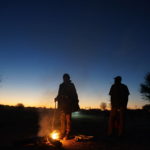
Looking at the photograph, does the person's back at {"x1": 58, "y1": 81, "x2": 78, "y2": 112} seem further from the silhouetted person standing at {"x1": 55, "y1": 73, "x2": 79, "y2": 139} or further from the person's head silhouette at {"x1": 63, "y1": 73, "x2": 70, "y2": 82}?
the person's head silhouette at {"x1": 63, "y1": 73, "x2": 70, "y2": 82}

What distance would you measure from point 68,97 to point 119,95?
208cm

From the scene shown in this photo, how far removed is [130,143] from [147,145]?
0.58 meters

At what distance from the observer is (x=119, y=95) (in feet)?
36.1

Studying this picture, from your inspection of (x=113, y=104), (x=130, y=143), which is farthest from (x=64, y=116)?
(x=130, y=143)

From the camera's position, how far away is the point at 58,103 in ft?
36.1

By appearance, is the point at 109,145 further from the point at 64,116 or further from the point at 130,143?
the point at 64,116

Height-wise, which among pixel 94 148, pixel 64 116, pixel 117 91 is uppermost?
pixel 117 91

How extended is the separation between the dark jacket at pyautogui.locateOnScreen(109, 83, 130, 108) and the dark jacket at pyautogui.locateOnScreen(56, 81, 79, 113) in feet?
5.19

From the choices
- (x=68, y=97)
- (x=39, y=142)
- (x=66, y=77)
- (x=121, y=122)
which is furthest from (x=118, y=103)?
(x=39, y=142)

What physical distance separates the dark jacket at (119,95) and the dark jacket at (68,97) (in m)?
1.58

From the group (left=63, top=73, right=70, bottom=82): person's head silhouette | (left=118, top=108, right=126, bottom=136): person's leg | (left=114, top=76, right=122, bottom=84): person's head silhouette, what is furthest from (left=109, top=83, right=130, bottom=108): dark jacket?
(left=63, top=73, right=70, bottom=82): person's head silhouette

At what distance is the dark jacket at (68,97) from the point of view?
34.9 ft

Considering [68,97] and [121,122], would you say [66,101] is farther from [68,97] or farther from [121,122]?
[121,122]

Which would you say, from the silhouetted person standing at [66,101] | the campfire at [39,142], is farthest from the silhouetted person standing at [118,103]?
the campfire at [39,142]
